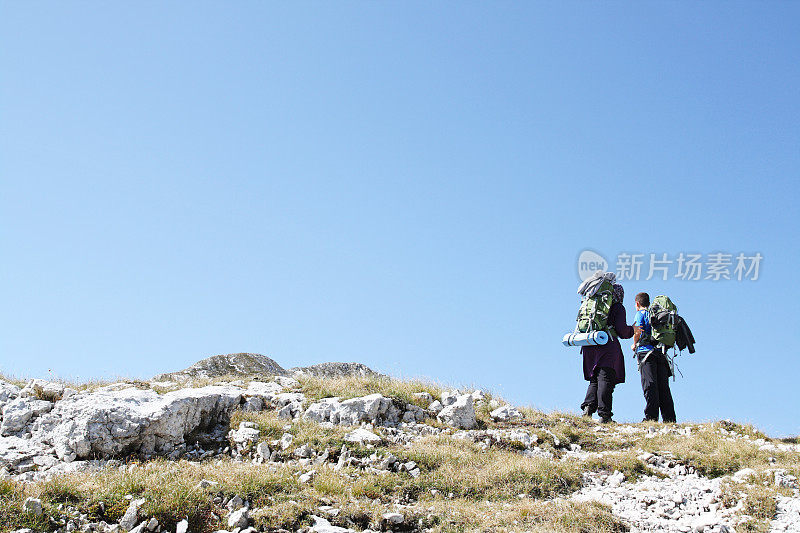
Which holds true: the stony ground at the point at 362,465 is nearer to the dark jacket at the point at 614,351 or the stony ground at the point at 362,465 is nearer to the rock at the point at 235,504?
the rock at the point at 235,504

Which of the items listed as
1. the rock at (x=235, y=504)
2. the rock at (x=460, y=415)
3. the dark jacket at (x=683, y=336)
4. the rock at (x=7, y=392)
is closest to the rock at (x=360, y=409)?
the rock at (x=460, y=415)

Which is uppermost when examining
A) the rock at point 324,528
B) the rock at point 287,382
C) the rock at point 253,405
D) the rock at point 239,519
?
the rock at point 287,382

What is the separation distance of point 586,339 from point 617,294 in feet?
4.45

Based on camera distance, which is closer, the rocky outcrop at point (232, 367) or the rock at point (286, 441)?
the rock at point (286, 441)

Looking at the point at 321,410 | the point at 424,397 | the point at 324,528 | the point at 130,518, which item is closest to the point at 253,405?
the point at 321,410

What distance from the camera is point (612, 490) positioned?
8836 millimetres

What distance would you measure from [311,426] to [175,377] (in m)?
7.91

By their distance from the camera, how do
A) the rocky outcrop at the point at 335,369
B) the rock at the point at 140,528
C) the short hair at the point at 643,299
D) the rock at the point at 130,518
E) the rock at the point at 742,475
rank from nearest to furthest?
the rock at the point at 140,528 → the rock at the point at 130,518 → the rock at the point at 742,475 → the short hair at the point at 643,299 → the rocky outcrop at the point at 335,369

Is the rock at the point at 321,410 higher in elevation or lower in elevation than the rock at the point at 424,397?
lower

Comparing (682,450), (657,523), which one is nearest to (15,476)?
(657,523)

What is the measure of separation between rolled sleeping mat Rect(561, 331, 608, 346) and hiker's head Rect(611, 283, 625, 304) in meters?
0.91

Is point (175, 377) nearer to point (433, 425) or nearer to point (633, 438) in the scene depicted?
point (433, 425)

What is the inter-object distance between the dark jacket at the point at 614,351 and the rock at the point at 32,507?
1157 centimetres

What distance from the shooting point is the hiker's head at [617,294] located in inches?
566
